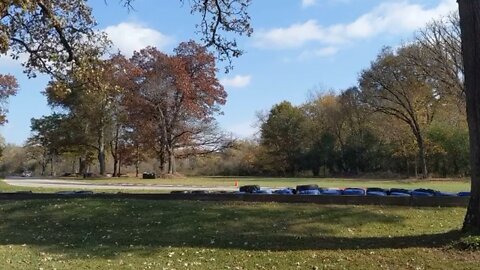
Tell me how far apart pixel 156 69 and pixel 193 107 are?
5.48 m

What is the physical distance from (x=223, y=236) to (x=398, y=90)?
44037mm

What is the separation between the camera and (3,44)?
34.4 feet

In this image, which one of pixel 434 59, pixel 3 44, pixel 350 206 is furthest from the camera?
pixel 434 59

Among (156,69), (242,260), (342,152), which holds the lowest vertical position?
(242,260)

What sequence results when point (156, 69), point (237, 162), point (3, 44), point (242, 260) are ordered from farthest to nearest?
point (237, 162), point (156, 69), point (3, 44), point (242, 260)

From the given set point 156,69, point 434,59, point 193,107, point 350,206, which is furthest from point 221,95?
point 350,206

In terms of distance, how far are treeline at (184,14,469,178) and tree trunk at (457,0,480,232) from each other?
34447 millimetres

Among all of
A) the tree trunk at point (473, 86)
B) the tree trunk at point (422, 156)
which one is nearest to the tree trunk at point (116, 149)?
the tree trunk at point (422, 156)

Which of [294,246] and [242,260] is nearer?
[242,260]

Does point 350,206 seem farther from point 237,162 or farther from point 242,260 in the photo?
point 237,162

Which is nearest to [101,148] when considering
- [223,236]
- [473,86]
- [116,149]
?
[116,149]

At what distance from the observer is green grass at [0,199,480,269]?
9383 mm

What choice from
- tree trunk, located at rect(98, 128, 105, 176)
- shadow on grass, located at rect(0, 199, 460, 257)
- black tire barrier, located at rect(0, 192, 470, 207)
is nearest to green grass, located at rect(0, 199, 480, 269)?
shadow on grass, located at rect(0, 199, 460, 257)

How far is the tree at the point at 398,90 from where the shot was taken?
51906mm
